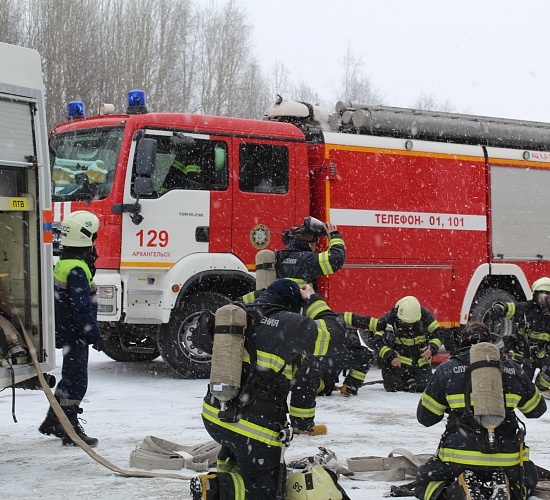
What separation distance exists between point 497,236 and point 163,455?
6.83m

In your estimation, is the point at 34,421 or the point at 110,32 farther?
the point at 110,32

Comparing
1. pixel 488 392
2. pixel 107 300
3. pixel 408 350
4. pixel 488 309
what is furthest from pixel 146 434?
pixel 488 309

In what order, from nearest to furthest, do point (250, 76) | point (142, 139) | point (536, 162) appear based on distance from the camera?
1. point (142, 139)
2. point (536, 162)
3. point (250, 76)

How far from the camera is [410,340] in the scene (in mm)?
9375

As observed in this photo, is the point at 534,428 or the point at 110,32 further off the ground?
the point at 110,32

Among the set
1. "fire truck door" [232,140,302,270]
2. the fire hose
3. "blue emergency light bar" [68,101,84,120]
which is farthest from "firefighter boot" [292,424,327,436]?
"blue emergency light bar" [68,101,84,120]

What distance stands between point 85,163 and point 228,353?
19.0 feet

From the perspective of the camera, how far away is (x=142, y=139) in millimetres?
8898

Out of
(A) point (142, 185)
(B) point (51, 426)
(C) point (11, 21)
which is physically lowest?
(B) point (51, 426)

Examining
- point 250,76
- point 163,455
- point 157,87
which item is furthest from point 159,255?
point 250,76

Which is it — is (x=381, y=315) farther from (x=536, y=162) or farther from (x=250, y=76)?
(x=250, y=76)

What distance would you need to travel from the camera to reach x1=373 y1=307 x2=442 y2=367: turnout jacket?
30.7 feet

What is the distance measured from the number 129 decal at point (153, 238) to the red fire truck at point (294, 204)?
1 centimetres

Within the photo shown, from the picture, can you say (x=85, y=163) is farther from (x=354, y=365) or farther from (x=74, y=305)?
(x=354, y=365)
